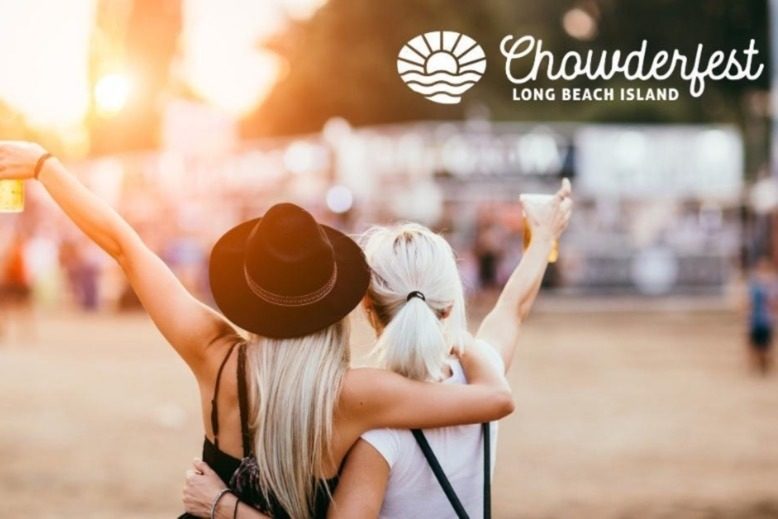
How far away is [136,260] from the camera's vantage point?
2.93m

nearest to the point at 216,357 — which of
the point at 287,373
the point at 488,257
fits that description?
the point at 287,373

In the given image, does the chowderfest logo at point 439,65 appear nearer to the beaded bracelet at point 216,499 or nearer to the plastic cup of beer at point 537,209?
the plastic cup of beer at point 537,209

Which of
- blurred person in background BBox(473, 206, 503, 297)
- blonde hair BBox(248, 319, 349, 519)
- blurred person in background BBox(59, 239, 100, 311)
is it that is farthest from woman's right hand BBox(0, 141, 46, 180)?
blurred person in background BBox(59, 239, 100, 311)

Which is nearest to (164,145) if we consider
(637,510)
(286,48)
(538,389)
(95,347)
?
(95,347)

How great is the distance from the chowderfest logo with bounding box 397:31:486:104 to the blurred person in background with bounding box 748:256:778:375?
11.1 meters

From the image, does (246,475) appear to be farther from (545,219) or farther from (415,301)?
(545,219)

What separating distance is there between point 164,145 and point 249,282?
22.8m

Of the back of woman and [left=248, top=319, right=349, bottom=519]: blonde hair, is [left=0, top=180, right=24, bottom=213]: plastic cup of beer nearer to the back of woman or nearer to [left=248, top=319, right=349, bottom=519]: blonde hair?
[left=248, top=319, right=349, bottom=519]: blonde hair

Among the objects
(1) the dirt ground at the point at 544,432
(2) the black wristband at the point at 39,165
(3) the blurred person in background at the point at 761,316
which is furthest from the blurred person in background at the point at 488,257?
(2) the black wristband at the point at 39,165

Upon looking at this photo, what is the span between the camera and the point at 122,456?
9.08 meters

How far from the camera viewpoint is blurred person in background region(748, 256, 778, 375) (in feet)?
48.0

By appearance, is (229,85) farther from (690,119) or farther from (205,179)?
(690,119)

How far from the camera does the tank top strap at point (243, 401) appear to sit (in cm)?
275

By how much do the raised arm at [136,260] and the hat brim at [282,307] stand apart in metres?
0.07
